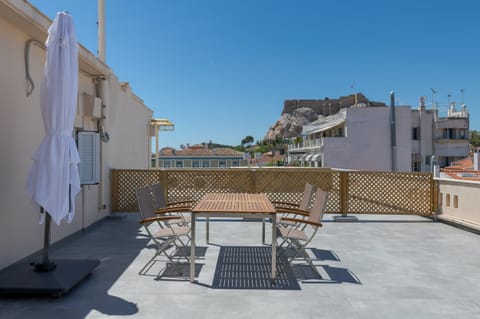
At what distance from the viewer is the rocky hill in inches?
3910

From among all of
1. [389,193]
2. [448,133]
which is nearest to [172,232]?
[389,193]

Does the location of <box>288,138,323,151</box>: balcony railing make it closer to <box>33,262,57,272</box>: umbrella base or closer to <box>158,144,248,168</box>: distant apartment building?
<box>158,144,248,168</box>: distant apartment building

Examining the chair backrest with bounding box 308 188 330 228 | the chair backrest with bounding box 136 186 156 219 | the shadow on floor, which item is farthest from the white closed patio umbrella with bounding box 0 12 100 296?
the chair backrest with bounding box 308 188 330 228

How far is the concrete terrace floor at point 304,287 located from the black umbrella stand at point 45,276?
3.8 inches

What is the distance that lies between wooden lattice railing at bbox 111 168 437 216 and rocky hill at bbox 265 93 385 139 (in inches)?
3571

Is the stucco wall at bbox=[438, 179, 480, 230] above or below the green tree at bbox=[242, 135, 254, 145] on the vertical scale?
below

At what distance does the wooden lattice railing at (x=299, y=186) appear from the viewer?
25.6 ft

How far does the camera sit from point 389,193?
313 inches

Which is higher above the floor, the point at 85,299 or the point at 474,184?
the point at 474,184

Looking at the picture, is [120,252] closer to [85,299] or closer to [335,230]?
[85,299]

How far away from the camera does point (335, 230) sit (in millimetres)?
6676

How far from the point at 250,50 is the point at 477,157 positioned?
20699 mm

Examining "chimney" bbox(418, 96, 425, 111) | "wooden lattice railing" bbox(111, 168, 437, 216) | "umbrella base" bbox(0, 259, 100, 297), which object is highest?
"chimney" bbox(418, 96, 425, 111)

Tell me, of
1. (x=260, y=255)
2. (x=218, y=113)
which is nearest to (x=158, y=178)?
(x=260, y=255)
